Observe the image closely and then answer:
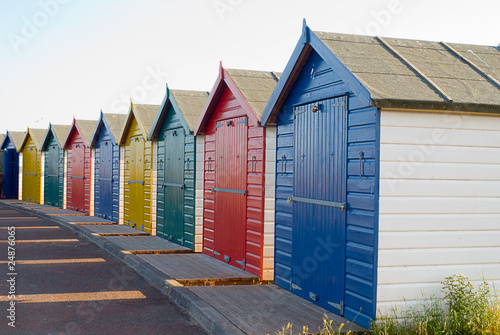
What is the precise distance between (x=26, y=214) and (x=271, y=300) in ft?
58.0

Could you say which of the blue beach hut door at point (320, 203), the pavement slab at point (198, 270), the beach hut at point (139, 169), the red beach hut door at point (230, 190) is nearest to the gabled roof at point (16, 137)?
the beach hut at point (139, 169)

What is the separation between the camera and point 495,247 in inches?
252

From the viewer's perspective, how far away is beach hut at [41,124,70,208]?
81.3 ft

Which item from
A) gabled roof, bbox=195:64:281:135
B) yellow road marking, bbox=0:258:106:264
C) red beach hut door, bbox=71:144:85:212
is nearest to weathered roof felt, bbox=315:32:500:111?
gabled roof, bbox=195:64:281:135

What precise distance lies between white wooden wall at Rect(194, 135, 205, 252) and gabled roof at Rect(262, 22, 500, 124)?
415 cm

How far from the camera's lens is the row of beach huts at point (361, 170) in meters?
6.06

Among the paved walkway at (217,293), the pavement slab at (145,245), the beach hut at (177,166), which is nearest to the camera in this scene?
the paved walkway at (217,293)

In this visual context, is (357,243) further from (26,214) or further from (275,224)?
(26,214)

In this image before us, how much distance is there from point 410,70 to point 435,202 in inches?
62.3

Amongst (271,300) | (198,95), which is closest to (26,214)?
(198,95)

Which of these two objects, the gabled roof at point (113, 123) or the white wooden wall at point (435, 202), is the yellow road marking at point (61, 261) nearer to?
the gabled roof at point (113, 123)

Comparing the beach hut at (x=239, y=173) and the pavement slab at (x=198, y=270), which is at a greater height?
the beach hut at (x=239, y=173)

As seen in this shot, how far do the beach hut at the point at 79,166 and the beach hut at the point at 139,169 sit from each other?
4117 mm

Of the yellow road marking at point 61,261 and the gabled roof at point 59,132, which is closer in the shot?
the yellow road marking at point 61,261
